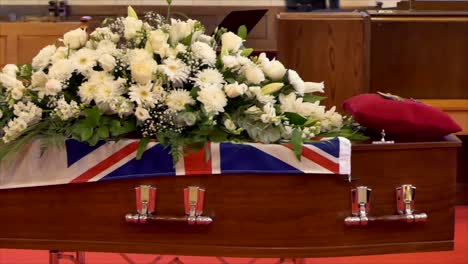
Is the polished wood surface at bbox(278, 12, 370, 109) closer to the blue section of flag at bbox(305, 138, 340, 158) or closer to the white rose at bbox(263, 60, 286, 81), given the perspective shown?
the white rose at bbox(263, 60, 286, 81)

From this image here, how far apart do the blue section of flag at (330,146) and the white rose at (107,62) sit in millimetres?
619

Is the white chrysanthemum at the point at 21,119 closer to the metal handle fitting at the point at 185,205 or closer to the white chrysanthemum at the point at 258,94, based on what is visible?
the metal handle fitting at the point at 185,205

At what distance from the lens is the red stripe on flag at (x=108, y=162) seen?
2783 millimetres

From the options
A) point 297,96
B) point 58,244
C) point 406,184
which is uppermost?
point 297,96

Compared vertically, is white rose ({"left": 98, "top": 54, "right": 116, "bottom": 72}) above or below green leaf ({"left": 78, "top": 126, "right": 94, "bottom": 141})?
above

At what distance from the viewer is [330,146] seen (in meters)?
2.76

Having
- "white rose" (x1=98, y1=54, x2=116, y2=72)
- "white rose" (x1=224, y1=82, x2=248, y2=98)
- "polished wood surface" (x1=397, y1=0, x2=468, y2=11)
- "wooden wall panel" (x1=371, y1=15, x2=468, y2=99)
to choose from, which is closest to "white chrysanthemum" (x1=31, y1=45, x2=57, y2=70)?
"white rose" (x1=98, y1=54, x2=116, y2=72)

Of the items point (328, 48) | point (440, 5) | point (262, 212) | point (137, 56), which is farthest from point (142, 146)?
point (440, 5)

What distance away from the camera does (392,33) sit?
20.1 ft

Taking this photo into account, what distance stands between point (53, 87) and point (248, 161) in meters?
0.60

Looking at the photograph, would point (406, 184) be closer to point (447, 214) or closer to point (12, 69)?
point (447, 214)

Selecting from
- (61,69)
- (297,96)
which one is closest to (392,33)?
(297,96)

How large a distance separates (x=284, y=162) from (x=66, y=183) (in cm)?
62

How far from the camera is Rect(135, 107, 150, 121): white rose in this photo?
9.09ft
